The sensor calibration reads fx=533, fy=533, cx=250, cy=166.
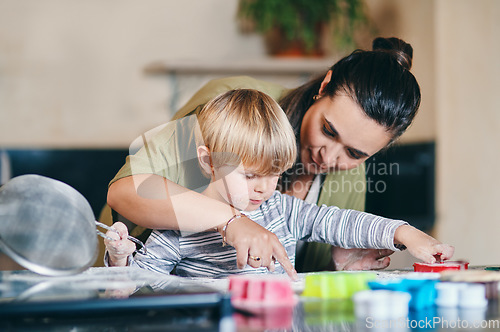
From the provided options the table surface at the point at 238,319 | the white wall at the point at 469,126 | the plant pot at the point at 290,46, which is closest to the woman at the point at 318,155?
the table surface at the point at 238,319

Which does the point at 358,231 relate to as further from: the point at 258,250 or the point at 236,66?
the point at 236,66

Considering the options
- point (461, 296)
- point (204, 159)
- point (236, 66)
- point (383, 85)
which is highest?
point (236, 66)

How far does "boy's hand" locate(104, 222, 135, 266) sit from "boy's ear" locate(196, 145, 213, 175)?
0.71 ft

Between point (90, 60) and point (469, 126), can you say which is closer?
point (469, 126)

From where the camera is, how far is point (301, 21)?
102 inches

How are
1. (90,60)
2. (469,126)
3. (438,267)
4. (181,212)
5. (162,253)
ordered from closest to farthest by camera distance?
(438,267), (181,212), (162,253), (469,126), (90,60)

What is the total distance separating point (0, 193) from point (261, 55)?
7.32 ft

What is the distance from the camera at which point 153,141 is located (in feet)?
3.51

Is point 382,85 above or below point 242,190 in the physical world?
above

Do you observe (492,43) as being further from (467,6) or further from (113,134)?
(113,134)

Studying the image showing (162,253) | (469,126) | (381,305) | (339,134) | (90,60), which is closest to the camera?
(381,305)

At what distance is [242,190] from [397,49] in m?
0.50

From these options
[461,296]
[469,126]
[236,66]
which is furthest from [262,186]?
Answer: [236,66]

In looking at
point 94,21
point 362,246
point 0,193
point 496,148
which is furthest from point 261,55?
point 0,193
